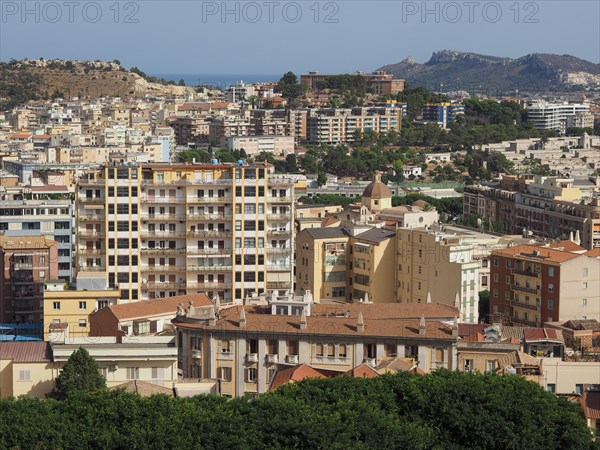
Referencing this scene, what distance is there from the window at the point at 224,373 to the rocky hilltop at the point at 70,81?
87064 millimetres

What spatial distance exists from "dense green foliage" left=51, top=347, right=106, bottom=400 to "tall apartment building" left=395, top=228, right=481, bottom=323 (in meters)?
12.9

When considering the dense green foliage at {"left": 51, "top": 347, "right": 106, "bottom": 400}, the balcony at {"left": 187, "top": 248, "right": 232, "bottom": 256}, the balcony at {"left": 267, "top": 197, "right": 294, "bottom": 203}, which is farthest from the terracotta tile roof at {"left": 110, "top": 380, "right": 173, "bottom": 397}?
the balcony at {"left": 267, "top": 197, "right": 294, "bottom": 203}

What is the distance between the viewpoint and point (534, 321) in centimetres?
3397

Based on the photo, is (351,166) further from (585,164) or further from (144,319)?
(144,319)

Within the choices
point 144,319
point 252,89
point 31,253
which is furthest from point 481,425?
point 252,89

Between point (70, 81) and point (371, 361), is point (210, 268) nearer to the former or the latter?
point (371, 361)

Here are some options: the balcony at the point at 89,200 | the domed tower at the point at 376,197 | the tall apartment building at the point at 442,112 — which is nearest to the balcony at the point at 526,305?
A: the balcony at the point at 89,200

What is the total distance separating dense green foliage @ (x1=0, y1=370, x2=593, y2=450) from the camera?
66.9 feet

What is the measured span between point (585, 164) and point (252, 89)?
4223cm

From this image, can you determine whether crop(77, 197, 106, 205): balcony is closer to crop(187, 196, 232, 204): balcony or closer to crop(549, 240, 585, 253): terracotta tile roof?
crop(187, 196, 232, 204): balcony

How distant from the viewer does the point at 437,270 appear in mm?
35500

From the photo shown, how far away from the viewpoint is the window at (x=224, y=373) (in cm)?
2502

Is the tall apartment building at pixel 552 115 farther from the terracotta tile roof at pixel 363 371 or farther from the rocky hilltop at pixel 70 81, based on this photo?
the terracotta tile roof at pixel 363 371

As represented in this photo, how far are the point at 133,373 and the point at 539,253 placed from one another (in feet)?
44.3
